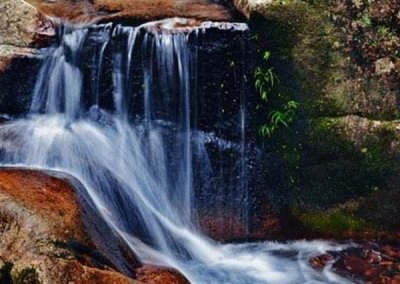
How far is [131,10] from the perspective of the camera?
7.13 metres

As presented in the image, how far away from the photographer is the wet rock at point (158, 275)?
182 inches

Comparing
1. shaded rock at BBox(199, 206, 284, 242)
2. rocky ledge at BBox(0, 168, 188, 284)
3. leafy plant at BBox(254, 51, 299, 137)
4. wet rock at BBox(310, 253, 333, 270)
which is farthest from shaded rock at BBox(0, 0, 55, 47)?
wet rock at BBox(310, 253, 333, 270)

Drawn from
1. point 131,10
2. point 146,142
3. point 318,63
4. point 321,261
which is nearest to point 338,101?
point 318,63

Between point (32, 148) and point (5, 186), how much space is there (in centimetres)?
157

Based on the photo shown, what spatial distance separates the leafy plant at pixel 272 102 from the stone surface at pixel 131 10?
957 mm

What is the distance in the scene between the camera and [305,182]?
685 cm

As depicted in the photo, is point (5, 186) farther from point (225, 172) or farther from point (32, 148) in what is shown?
point (225, 172)

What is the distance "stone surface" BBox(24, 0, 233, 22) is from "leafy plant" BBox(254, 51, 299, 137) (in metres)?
0.96

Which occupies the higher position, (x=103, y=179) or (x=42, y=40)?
(x=42, y=40)

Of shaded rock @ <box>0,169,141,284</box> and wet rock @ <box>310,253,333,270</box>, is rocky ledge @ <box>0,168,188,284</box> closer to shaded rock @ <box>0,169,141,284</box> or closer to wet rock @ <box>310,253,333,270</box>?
shaded rock @ <box>0,169,141,284</box>

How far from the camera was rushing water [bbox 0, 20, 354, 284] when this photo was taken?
6.10 meters

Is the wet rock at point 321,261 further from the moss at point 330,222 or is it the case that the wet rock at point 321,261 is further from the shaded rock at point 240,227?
the shaded rock at point 240,227

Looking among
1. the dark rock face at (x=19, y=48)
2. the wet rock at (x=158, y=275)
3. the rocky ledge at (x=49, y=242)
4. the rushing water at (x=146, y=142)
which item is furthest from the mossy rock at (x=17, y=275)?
the dark rock face at (x=19, y=48)

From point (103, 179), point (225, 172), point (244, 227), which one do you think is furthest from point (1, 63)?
point (244, 227)
